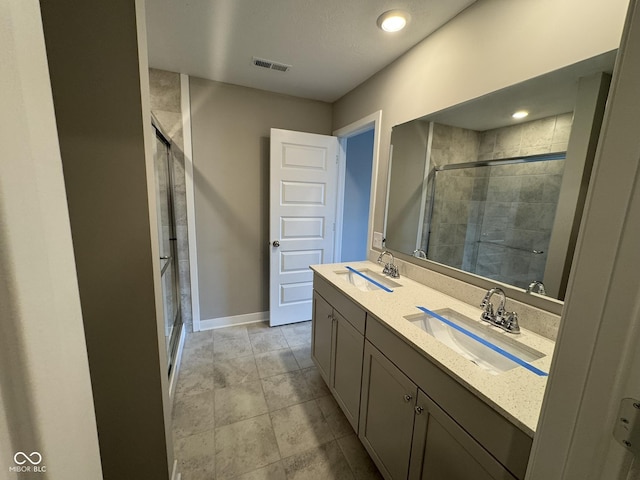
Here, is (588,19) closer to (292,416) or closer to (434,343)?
(434,343)

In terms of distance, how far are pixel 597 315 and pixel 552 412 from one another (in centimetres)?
21

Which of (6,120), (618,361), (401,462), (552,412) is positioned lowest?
(401,462)

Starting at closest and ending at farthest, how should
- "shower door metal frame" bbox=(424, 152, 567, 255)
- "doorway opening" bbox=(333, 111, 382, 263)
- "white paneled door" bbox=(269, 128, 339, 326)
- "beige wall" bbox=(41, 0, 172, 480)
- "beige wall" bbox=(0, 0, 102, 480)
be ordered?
"beige wall" bbox=(0, 0, 102, 480), "beige wall" bbox=(41, 0, 172, 480), "shower door metal frame" bbox=(424, 152, 567, 255), "white paneled door" bbox=(269, 128, 339, 326), "doorway opening" bbox=(333, 111, 382, 263)

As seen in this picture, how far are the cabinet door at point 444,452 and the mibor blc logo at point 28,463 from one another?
3.27 ft

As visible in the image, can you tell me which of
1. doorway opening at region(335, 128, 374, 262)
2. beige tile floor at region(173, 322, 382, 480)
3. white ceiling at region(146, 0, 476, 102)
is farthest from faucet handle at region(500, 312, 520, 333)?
doorway opening at region(335, 128, 374, 262)

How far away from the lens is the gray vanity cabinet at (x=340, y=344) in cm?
143

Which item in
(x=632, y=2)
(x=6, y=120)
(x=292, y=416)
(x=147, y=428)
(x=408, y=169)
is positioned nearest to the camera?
(x=6, y=120)

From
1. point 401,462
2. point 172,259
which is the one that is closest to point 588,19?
point 401,462

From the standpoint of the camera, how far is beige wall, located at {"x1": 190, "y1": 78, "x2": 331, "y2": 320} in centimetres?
245

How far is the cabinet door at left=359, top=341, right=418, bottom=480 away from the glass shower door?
4.84 feet

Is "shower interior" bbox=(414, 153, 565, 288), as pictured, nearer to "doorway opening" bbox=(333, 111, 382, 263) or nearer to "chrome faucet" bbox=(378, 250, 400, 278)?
"chrome faucet" bbox=(378, 250, 400, 278)

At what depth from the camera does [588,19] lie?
969 millimetres

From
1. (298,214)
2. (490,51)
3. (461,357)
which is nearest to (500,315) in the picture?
(461,357)

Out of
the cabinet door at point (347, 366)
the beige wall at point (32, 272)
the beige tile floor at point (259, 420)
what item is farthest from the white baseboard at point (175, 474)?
the beige wall at point (32, 272)
